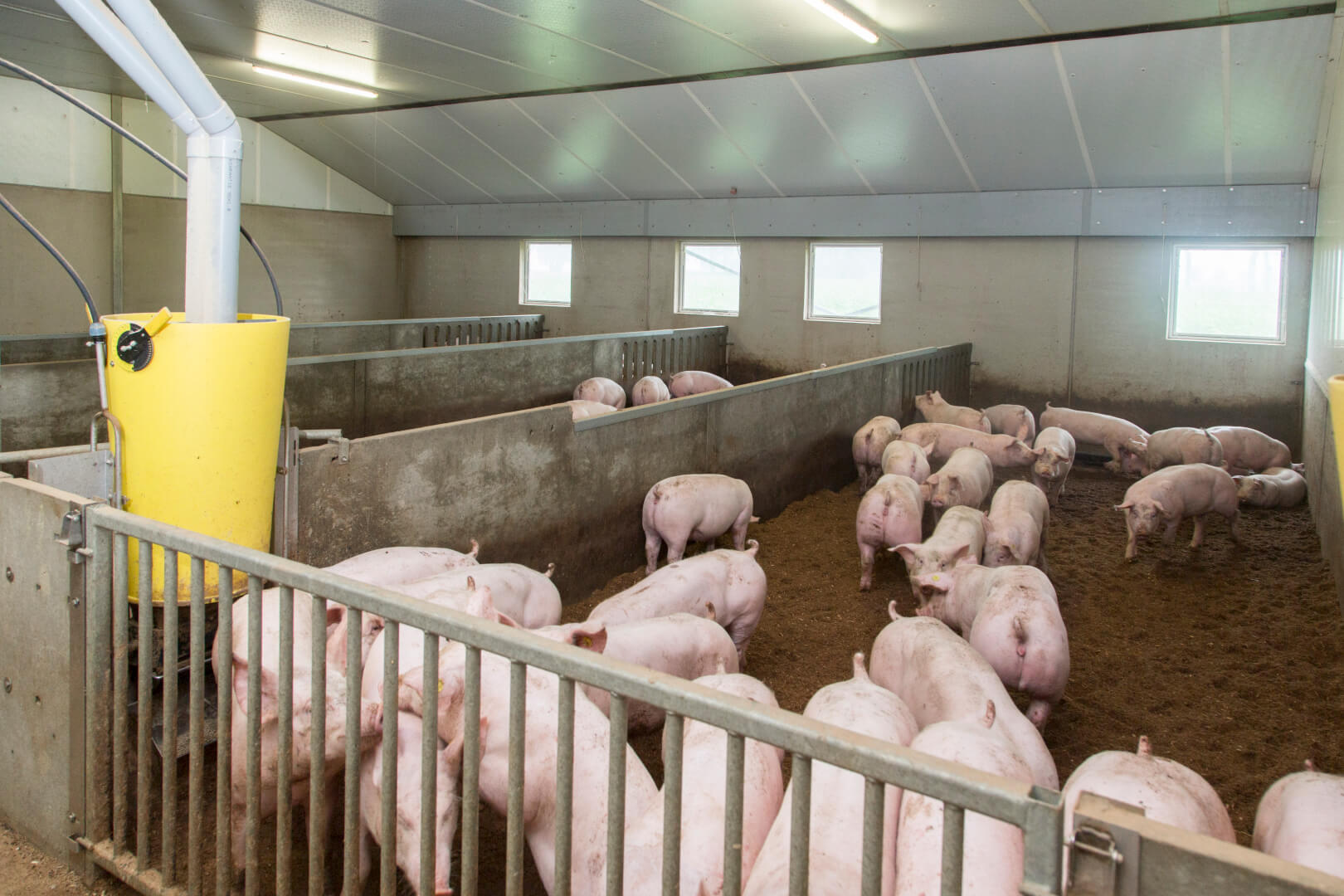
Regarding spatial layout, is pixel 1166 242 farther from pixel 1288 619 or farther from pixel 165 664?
pixel 165 664

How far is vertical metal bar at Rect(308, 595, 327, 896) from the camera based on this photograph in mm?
1871

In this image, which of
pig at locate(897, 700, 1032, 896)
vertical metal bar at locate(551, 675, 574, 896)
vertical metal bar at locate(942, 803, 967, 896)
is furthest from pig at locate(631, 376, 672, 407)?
vertical metal bar at locate(942, 803, 967, 896)

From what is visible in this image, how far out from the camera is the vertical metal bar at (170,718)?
2098 millimetres

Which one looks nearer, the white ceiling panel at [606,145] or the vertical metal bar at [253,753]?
the vertical metal bar at [253,753]

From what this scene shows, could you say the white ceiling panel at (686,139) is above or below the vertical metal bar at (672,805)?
above

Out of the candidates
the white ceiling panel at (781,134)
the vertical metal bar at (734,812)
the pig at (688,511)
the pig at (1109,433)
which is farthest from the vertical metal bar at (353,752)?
the white ceiling panel at (781,134)

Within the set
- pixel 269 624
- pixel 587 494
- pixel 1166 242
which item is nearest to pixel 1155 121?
pixel 1166 242

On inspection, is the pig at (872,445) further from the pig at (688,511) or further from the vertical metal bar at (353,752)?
the vertical metal bar at (353,752)

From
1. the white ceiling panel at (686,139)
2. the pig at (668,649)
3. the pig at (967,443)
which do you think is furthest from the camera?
the white ceiling panel at (686,139)

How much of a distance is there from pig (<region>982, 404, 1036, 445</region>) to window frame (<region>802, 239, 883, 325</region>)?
7.51ft

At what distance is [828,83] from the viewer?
26.5 feet

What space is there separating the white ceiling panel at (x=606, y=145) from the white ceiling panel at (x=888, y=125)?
84.8 inches

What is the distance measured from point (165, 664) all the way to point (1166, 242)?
344 inches

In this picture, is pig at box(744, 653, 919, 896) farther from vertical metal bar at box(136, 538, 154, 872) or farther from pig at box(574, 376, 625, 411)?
pig at box(574, 376, 625, 411)
